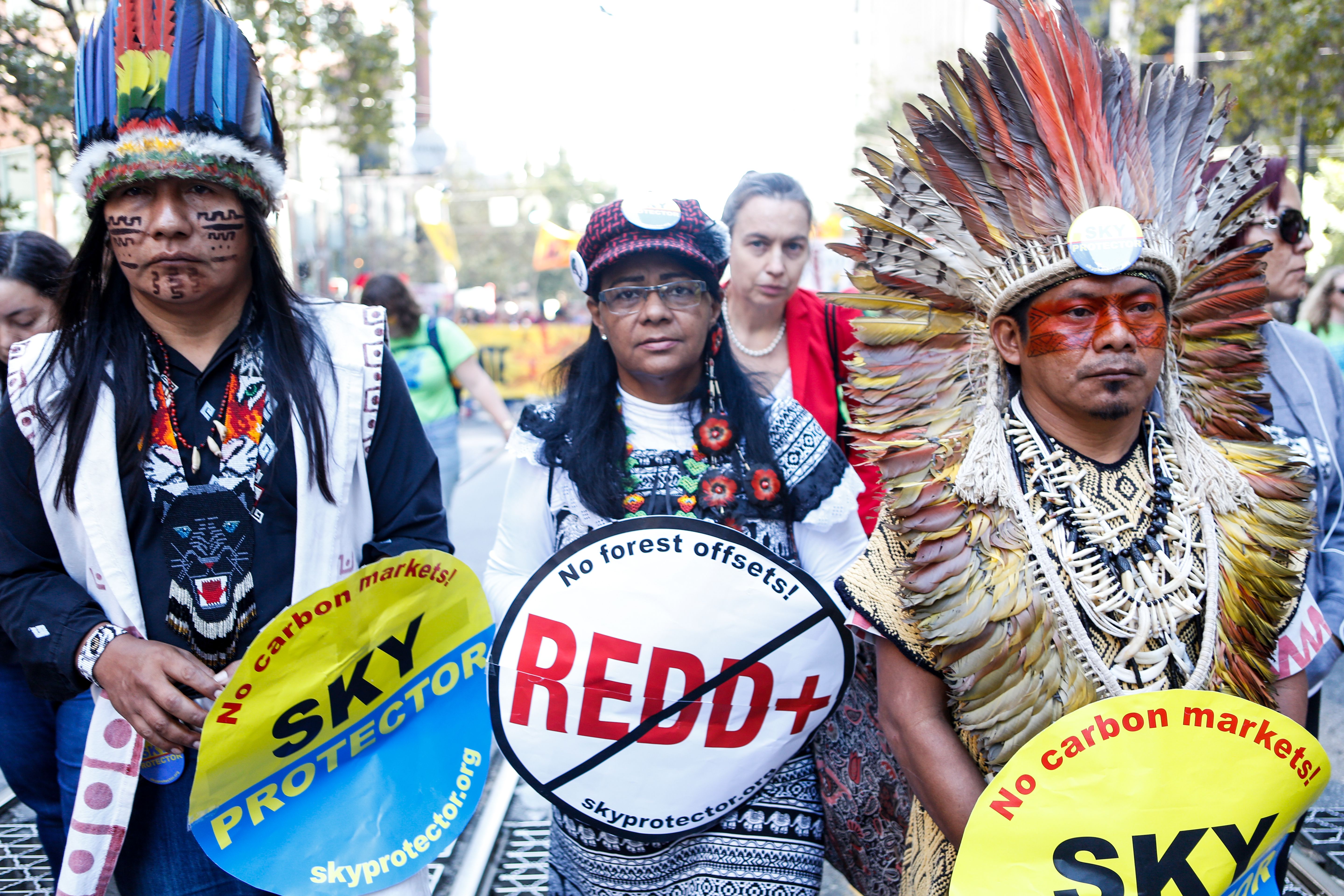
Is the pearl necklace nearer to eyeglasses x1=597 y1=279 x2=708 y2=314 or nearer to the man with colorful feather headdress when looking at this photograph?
eyeglasses x1=597 y1=279 x2=708 y2=314

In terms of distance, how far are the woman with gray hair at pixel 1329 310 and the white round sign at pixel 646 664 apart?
5.90 metres

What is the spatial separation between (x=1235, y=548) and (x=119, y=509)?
6.46 feet

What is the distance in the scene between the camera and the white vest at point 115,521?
72.2 inches

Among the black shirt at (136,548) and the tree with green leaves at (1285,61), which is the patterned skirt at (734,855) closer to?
the black shirt at (136,548)

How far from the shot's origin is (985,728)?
1.69 m

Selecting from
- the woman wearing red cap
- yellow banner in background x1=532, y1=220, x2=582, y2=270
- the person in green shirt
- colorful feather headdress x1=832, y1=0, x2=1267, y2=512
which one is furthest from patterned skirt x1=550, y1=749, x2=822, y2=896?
yellow banner in background x1=532, y1=220, x2=582, y2=270

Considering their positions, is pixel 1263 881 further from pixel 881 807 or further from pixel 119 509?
pixel 119 509

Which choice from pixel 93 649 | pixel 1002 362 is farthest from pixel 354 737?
pixel 1002 362

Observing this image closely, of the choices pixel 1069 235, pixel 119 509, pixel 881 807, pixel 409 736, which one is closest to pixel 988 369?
pixel 1069 235

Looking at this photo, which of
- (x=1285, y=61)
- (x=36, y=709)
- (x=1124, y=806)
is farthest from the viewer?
(x=1285, y=61)

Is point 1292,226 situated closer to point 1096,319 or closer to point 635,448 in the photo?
point 1096,319

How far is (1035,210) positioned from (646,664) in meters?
1.10

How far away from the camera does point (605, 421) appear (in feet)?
7.86

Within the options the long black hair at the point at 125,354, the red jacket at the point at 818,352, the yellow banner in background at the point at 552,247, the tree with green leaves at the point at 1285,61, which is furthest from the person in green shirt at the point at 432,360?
the yellow banner in background at the point at 552,247
